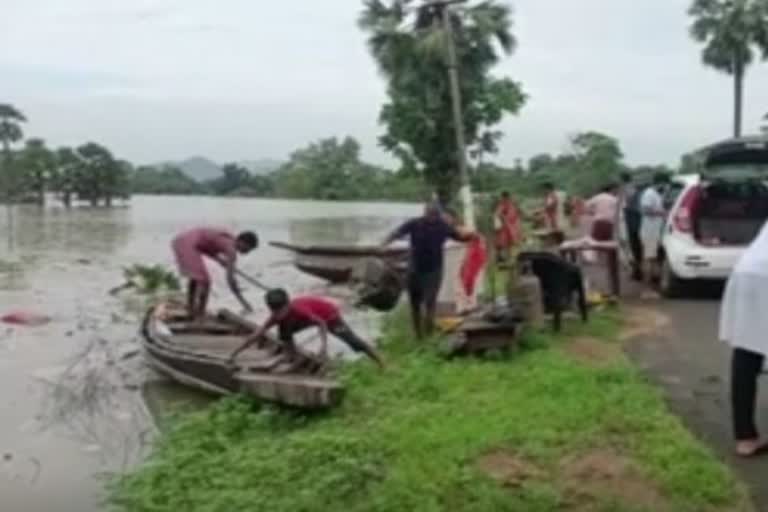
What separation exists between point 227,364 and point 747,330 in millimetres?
5923

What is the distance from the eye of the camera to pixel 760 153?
14.9 metres

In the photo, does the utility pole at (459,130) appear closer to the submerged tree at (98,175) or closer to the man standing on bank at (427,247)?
the man standing on bank at (427,247)

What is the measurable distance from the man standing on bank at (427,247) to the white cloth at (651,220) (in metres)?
4.77

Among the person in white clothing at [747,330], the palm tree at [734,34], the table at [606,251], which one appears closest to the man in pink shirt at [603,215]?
the table at [606,251]

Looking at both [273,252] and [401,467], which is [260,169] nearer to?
[273,252]

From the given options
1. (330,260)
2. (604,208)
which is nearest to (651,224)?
(604,208)

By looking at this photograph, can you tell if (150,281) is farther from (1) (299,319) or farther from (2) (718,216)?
(1) (299,319)

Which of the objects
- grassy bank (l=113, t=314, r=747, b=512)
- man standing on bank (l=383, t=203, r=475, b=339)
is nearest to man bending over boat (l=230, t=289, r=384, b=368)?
grassy bank (l=113, t=314, r=747, b=512)

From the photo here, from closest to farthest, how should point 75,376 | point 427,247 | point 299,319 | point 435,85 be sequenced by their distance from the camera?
point 299,319
point 427,247
point 75,376
point 435,85

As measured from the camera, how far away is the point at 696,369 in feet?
34.0

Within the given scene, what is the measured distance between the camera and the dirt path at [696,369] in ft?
24.1

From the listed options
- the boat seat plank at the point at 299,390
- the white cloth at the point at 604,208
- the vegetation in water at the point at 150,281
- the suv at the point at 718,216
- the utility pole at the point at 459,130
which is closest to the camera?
the boat seat plank at the point at 299,390

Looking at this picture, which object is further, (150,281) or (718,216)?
(150,281)

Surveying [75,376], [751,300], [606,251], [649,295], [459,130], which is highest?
[459,130]
